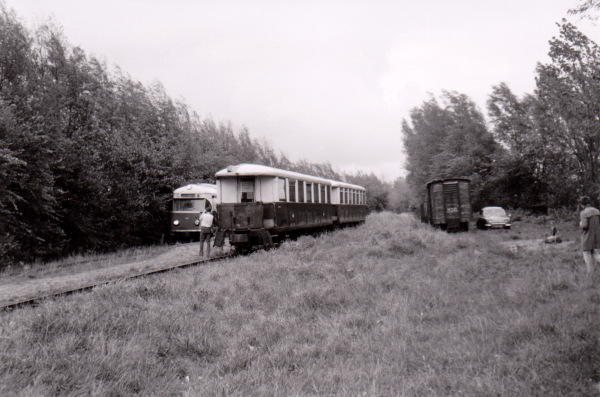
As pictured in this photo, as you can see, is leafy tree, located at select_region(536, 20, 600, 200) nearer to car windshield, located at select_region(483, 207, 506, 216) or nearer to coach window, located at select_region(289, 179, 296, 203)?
car windshield, located at select_region(483, 207, 506, 216)

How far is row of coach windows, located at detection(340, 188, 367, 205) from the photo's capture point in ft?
86.8

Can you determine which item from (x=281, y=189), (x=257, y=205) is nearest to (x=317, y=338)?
Answer: (x=257, y=205)

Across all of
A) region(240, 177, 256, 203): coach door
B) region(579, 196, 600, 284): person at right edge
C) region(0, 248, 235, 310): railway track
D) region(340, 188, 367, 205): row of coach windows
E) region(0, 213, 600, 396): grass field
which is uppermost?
region(340, 188, 367, 205): row of coach windows

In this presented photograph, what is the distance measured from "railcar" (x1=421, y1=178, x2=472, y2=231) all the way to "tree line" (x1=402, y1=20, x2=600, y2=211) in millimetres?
5577

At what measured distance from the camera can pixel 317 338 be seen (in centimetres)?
577

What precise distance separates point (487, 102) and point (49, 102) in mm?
31703

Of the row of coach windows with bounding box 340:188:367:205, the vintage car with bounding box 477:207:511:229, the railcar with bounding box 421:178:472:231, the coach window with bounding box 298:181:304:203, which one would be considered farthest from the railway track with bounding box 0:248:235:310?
the vintage car with bounding box 477:207:511:229

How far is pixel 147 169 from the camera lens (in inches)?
893

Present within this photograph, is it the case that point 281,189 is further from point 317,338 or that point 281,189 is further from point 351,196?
point 351,196

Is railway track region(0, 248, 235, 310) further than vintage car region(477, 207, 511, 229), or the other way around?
vintage car region(477, 207, 511, 229)

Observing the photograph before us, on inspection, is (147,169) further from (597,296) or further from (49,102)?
(597,296)

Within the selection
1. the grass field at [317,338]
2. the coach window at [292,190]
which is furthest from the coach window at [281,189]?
the grass field at [317,338]

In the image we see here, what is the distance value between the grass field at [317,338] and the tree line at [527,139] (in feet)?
46.9

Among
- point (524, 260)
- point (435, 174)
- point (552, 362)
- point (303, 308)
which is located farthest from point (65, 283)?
point (435, 174)
